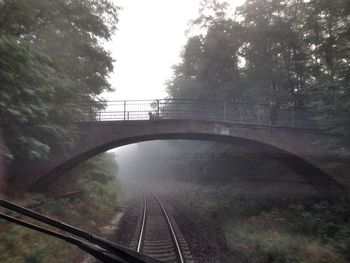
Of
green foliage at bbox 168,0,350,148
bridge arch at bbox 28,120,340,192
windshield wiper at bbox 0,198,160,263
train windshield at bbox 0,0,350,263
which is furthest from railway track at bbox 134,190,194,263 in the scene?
green foliage at bbox 168,0,350,148

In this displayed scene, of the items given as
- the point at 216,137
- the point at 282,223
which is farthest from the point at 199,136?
the point at 282,223

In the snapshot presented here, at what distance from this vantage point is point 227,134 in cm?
1694

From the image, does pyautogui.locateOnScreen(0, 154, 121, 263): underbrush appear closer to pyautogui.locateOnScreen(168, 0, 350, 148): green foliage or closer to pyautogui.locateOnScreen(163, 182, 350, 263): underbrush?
pyautogui.locateOnScreen(163, 182, 350, 263): underbrush

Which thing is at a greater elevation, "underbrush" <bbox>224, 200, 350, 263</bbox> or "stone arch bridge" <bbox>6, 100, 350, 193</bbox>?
"stone arch bridge" <bbox>6, 100, 350, 193</bbox>

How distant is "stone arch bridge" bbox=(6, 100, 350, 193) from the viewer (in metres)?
15.3

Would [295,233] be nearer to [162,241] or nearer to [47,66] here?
[162,241]

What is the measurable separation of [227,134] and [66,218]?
30.6 ft

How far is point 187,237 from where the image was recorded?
1069 cm

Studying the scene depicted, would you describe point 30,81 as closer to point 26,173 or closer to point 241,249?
point 26,173

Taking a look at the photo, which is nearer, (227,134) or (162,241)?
(162,241)

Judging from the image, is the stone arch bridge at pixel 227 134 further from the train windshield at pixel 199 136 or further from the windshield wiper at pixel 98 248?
the windshield wiper at pixel 98 248

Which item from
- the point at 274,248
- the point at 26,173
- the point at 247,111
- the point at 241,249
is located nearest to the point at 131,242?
the point at 241,249

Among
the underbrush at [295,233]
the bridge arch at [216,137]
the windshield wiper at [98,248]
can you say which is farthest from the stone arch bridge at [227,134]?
the windshield wiper at [98,248]

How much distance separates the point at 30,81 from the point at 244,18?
19281 millimetres
